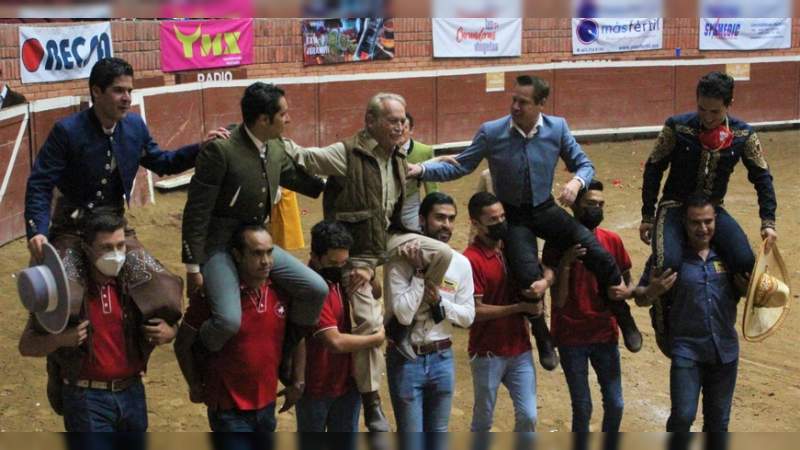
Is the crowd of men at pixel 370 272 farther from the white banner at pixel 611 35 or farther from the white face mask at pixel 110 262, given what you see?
the white banner at pixel 611 35

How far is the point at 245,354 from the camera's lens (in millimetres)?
4594

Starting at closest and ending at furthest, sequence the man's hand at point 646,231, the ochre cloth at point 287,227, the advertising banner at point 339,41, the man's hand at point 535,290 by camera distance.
Result: the man's hand at point 535,290
the man's hand at point 646,231
the ochre cloth at point 287,227
the advertising banner at point 339,41

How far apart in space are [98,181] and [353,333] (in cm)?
128

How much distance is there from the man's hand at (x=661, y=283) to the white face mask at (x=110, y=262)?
258 cm

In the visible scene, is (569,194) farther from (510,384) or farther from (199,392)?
(199,392)

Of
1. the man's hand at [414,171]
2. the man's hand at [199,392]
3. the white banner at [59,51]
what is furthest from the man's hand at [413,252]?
the white banner at [59,51]

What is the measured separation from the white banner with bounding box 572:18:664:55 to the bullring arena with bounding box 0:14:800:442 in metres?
0.21

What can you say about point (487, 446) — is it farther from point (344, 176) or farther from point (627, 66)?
point (627, 66)

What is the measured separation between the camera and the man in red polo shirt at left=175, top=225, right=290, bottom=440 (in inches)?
179

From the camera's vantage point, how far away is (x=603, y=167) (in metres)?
16.1

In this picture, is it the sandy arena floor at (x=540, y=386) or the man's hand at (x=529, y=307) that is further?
the sandy arena floor at (x=540, y=386)

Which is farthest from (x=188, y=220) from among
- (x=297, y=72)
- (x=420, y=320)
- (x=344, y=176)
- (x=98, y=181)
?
(x=297, y=72)

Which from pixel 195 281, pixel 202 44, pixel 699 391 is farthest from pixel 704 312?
pixel 202 44

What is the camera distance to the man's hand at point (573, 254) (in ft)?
18.2
